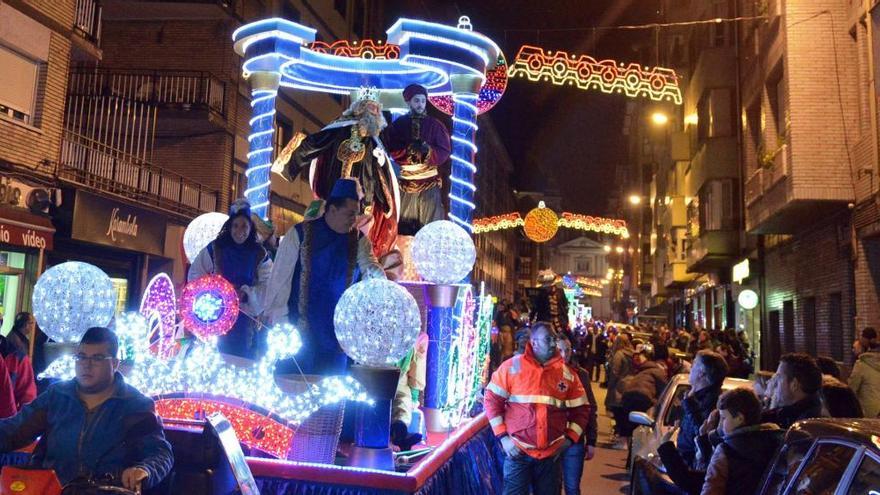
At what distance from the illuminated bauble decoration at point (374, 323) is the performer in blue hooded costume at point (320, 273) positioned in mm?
682

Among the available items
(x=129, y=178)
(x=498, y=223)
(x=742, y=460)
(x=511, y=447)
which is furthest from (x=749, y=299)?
(x=742, y=460)

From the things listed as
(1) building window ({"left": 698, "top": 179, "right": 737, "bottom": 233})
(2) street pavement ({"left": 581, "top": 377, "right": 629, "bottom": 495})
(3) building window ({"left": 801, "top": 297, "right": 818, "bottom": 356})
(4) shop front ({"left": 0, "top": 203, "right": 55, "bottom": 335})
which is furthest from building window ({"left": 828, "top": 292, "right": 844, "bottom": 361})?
(4) shop front ({"left": 0, "top": 203, "right": 55, "bottom": 335})

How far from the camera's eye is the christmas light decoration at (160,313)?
6.17 m

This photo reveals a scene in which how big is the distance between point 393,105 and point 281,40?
2.07 m

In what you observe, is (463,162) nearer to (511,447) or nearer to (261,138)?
(261,138)

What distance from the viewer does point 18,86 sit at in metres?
14.8

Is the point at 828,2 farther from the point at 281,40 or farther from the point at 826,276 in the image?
the point at 281,40

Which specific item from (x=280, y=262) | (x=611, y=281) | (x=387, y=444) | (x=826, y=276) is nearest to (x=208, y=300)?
(x=280, y=262)

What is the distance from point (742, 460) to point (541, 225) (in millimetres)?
19917

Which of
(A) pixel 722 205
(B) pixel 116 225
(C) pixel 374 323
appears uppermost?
(A) pixel 722 205

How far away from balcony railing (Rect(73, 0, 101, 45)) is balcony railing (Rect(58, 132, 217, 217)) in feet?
7.70

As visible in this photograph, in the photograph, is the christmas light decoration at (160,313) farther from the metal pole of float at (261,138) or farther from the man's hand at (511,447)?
the man's hand at (511,447)

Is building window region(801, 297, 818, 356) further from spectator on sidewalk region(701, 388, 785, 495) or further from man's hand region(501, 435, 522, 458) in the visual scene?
spectator on sidewalk region(701, 388, 785, 495)

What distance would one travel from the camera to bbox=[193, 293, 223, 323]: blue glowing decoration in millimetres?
5754
